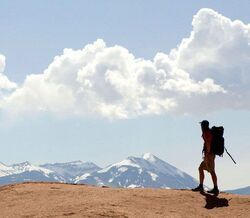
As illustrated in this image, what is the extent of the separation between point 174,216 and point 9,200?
6.62 metres

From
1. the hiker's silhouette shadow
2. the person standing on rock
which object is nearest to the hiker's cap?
the person standing on rock

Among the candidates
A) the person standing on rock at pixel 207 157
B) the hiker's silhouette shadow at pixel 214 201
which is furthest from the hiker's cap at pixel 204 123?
the hiker's silhouette shadow at pixel 214 201

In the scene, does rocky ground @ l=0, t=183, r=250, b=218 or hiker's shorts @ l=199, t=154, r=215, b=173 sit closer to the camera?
rocky ground @ l=0, t=183, r=250, b=218

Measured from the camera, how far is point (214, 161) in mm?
22984

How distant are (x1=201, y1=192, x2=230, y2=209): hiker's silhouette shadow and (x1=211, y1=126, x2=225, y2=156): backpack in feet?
5.66

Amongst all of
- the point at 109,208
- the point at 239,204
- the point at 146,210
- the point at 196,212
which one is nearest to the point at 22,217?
the point at 109,208

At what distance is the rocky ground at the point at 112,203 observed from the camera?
19.0m

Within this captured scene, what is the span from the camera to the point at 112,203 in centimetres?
1972

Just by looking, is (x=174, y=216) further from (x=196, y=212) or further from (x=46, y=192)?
(x=46, y=192)

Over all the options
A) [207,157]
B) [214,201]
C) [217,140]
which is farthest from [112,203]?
[217,140]

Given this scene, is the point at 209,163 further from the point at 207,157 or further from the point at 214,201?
the point at 214,201

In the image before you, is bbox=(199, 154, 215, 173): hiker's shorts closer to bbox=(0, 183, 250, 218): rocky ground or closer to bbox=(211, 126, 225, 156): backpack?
bbox=(211, 126, 225, 156): backpack

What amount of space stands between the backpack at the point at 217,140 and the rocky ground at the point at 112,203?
1.82 meters

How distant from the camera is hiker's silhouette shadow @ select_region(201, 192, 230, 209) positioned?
20.9 meters
